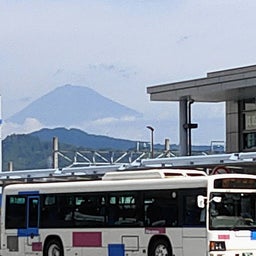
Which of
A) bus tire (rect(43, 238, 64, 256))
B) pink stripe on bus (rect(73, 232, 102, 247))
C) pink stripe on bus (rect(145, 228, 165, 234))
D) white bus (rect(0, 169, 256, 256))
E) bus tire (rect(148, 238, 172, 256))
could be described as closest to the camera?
white bus (rect(0, 169, 256, 256))

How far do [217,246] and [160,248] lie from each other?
1.97 metres

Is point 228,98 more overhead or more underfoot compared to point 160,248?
more overhead

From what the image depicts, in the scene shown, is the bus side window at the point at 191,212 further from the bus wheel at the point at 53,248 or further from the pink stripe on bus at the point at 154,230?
the bus wheel at the point at 53,248

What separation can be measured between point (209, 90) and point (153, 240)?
55.2 feet

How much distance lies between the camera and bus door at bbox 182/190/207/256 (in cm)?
2233

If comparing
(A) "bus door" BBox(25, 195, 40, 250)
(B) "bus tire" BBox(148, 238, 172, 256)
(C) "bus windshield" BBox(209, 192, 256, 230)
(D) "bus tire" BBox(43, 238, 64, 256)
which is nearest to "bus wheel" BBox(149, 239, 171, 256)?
(B) "bus tire" BBox(148, 238, 172, 256)

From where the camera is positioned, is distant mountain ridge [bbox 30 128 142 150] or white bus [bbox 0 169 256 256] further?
distant mountain ridge [bbox 30 128 142 150]

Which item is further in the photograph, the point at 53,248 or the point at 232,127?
the point at 232,127

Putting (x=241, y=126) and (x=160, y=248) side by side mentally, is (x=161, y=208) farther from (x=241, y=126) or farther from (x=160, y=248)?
(x=241, y=126)

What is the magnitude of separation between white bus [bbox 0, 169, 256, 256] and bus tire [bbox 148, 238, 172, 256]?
3cm

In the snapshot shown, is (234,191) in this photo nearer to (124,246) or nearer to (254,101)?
(124,246)

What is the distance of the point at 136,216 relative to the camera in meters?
24.3

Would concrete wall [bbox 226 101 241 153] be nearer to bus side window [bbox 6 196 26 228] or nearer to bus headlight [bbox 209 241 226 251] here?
bus side window [bbox 6 196 26 228]

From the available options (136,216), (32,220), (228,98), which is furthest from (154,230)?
(228,98)
